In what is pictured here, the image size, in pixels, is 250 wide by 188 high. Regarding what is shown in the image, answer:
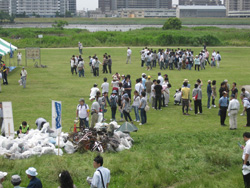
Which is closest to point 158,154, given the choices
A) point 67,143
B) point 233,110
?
point 67,143

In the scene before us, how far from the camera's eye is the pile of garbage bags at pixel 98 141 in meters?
13.6

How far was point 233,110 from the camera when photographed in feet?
54.9

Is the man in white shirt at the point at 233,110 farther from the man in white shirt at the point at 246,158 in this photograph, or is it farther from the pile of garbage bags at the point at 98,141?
the man in white shirt at the point at 246,158

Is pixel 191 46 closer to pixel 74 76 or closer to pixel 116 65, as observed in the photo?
pixel 116 65

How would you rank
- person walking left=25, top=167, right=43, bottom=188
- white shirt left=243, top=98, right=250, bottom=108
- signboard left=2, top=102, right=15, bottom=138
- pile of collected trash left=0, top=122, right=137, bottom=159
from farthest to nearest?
white shirt left=243, top=98, right=250, bottom=108
signboard left=2, top=102, right=15, bottom=138
pile of collected trash left=0, top=122, right=137, bottom=159
person walking left=25, top=167, right=43, bottom=188

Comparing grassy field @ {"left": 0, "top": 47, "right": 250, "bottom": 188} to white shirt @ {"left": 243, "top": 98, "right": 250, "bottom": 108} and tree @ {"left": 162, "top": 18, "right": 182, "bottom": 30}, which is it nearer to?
white shirt @ {"left": 243, "top": 98, "right": 250, "bottom": 108}

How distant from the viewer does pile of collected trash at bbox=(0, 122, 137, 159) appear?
13219 mm

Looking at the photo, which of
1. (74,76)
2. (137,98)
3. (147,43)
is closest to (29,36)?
(147,43)

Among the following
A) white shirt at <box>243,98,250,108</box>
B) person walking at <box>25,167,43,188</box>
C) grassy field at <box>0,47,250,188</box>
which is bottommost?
grassy field at <box>0,47,250,188</box>

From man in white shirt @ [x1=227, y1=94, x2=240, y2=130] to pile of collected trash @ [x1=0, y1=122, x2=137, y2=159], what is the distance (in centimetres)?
462

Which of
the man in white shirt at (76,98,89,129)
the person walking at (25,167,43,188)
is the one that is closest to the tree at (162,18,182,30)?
the man in white shirt at (76,98,89,129)

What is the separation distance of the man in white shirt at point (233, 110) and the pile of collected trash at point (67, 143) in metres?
4.62

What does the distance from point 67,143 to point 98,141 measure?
0.98 m

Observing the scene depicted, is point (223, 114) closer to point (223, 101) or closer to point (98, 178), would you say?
point (223, 101)
